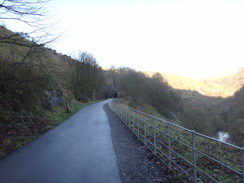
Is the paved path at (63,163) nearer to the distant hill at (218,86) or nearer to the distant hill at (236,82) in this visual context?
the distant hill at (218,86)

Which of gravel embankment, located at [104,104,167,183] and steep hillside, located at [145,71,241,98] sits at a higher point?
steep hillside, located at [145,71,241,98]

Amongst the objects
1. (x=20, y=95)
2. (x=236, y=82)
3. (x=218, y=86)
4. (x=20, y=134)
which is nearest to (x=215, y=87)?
(x=218, y=86)

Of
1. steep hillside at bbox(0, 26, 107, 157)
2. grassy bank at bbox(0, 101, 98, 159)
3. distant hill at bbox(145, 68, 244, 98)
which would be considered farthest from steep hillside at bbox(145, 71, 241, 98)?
grassy bank at bbox(0, 101, 98, 159)

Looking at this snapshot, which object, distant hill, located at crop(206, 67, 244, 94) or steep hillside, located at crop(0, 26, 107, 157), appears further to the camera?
distant hill, located at crop(206, 67, 244, 94)

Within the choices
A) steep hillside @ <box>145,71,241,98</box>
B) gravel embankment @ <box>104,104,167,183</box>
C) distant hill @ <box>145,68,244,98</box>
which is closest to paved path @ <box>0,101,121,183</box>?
gravel embankment @ <box>104,104,167,183</box>

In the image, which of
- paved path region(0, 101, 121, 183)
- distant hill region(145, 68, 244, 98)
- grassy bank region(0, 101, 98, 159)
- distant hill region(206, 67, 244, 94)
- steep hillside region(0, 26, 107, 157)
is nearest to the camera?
paved path region(0, 101, 121, 183)

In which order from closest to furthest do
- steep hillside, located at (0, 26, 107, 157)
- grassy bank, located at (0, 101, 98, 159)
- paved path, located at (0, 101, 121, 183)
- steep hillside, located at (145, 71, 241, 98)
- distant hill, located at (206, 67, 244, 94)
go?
paved path, located at (0, 101, 121, 183) → grassy bank, located at (0, 101, 98, 159) → steep hillside, located at (0, 26, 107, 157) → distant hill, located at (206, 67, 244, 94) → steep hillside, located at (145, 71, 241, 98)

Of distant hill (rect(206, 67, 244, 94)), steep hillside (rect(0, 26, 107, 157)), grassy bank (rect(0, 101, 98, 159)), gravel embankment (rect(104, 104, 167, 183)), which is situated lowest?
gravel embankment (rect(104, 104, 167, 183))

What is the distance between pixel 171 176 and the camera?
15.9 feet

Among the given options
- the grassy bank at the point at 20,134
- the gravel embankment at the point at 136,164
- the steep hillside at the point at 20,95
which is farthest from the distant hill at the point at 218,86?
the gravel embankment at the point at 136,164

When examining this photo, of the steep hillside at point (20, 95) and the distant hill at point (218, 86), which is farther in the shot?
the distant hill at point (218, 86)

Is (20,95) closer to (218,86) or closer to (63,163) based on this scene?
(63,163)

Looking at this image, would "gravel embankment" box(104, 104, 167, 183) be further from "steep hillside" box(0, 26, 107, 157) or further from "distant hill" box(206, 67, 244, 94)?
"distant hill" box(206, 67, 244, 94)

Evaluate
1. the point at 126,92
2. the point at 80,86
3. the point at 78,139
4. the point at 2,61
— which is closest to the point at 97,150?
the point at 78,139
